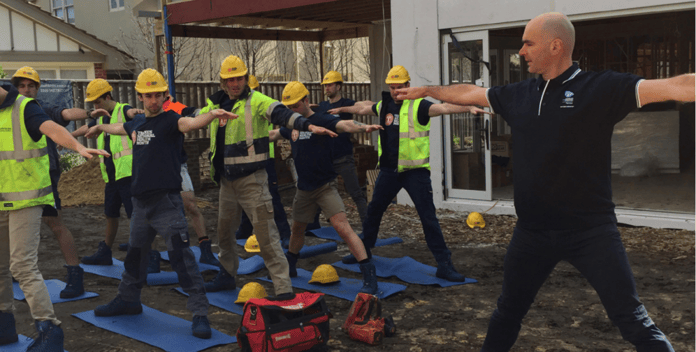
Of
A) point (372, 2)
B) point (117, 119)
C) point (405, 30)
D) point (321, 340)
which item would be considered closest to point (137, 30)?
point (372, 2)

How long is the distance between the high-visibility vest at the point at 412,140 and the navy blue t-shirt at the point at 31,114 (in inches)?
137

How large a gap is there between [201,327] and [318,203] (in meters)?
1.79

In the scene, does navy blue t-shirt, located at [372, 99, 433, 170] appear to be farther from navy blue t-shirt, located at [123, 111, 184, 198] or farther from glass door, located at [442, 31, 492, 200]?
glass door, located at [442, 31, 492, 200]

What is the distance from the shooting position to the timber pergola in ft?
42.5

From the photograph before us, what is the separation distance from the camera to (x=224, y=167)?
571 cm

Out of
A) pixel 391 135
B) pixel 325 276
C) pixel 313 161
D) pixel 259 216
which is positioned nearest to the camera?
pixel 259 216

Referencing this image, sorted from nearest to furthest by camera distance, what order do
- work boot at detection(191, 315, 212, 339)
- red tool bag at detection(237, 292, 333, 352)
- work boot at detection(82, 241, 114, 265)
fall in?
red tool bag at detection(237, 292, 333, 352), work boot at detection(191, 315, 212, 339), work boot at detection(82, 241, 114, 265)

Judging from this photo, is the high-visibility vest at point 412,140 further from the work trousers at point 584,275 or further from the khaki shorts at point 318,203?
the work trousers at point 584,275

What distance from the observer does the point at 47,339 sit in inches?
178

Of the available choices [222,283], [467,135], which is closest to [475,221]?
[467,135]

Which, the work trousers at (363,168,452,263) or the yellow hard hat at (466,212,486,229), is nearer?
the work trousers at (363,168,452,263)

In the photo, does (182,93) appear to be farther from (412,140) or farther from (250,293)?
(250,293)

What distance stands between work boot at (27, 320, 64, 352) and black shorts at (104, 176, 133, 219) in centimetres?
262

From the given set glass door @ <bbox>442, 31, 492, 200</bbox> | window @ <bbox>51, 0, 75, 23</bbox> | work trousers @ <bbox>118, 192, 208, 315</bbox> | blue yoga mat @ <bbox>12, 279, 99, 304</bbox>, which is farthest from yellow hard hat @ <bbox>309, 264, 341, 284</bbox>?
window @ <bbox>51, 0, 75, 23</bbox>
